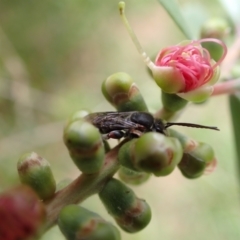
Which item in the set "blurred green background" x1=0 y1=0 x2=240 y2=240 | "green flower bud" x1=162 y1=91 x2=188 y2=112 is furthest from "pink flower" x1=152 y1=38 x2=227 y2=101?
"blurred green background" x1=0 y1=0 x2=240 y2=240

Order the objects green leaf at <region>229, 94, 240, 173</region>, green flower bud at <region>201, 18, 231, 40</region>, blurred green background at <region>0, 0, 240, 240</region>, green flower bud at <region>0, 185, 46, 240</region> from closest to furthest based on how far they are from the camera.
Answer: green flower bud at <region>0, 185, 46, 240</region> < green leaf at <region>229, 94, 240, 173</region> < green flower bud at <region>201, 18, 231, 40</region> < blurred green background at <region>0, 0, 240, 240</region>

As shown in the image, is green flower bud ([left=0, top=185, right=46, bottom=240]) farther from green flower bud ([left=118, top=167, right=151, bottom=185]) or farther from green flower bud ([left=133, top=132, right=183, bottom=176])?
green flower bud ([left=118, top=167, right=151, bottom=185])

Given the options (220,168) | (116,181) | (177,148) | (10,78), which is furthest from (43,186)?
(220,168)

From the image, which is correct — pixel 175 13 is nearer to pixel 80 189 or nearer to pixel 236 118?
pixel 236 118

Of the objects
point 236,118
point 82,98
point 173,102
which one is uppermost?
point 173,102

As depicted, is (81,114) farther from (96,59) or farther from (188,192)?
(96,59)

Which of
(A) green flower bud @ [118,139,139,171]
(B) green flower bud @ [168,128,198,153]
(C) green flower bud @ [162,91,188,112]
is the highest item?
(A) green flower bud @ [118,139,139,171]

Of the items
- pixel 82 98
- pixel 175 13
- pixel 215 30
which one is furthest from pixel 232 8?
pixel 82 98
